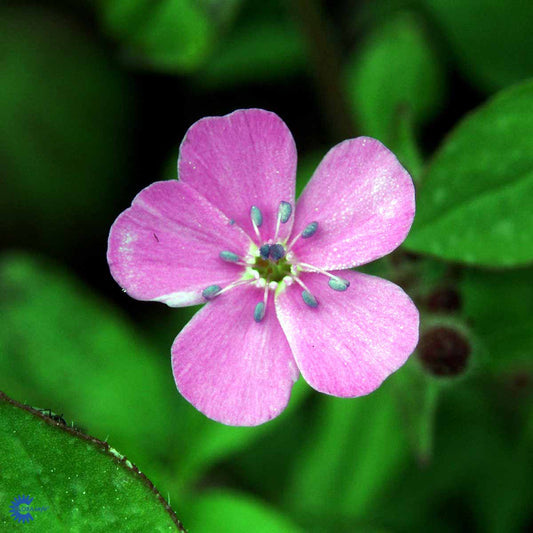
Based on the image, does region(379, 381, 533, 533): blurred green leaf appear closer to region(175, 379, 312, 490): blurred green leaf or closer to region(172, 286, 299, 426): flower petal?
region(175, 379, 312, 490): blurred green leaf

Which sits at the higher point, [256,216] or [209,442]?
[256,216]

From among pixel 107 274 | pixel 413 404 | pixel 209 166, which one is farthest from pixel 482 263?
pixel 107 274

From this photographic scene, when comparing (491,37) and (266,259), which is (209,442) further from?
(491,37)

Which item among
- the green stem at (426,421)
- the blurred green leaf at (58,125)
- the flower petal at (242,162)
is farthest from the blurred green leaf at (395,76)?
the flower petal at (242,162)

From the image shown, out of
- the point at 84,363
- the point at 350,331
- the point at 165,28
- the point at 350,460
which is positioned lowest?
the point at 350,460

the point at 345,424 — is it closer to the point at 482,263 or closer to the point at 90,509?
A: the point at 482,263

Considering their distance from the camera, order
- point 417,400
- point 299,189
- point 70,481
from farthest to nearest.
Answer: point 299,189 < point 417,400 < point 70,481

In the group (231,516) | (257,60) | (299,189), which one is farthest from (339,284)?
(257,60)

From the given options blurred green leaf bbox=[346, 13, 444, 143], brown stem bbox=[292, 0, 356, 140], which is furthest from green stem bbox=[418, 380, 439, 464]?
blurred green leaf bbox=[346, 13, 444, 143]
